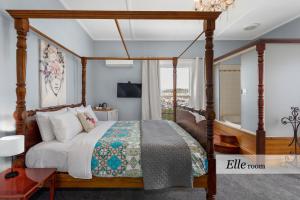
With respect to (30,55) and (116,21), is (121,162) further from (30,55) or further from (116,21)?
(30,55)

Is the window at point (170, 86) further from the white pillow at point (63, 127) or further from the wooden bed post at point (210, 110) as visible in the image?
the wooden bed post at point (210, 110)

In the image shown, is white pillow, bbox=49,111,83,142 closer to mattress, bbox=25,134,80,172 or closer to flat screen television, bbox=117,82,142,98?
mattress, bbox=25,134,80,172

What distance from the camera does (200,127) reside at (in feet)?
7.93

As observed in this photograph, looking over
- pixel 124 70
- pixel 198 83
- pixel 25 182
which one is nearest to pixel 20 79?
pixel 25 182

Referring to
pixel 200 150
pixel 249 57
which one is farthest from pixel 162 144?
pixel 249 57

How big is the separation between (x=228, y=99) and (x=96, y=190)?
4616 millimetres

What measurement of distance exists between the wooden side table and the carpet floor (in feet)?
1.63

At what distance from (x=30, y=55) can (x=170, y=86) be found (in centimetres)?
388

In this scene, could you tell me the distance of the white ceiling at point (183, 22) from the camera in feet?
11.5

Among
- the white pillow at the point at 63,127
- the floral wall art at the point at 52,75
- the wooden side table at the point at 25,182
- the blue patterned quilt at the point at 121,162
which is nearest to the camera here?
the wooden side table at the point at 25,182

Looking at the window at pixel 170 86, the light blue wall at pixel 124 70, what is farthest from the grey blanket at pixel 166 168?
the window at pixel 170 86

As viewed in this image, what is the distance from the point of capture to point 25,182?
5.61ft

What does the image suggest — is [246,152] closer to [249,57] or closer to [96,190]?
[249,57]

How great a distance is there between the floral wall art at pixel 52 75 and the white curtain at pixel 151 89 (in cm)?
242
